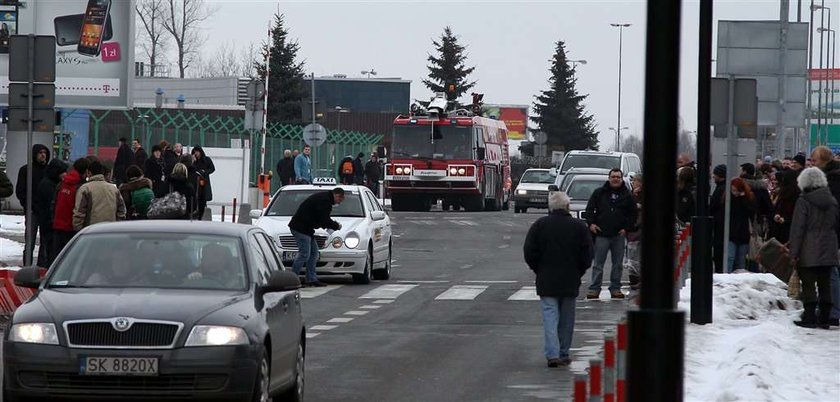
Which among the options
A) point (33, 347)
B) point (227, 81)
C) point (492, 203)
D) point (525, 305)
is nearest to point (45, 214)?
point (525, 305)

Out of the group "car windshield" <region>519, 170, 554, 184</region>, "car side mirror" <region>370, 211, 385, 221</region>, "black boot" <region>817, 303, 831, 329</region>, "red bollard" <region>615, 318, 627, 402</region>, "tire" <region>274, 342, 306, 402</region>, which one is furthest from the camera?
"car windshield" <region>519, 170, 554, 184</region>

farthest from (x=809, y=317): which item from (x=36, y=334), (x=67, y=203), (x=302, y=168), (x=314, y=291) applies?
(x=302, y=168)

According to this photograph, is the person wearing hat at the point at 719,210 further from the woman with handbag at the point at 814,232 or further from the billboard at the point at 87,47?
the billboard at the point at 87,47

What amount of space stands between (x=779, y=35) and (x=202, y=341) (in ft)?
56.2

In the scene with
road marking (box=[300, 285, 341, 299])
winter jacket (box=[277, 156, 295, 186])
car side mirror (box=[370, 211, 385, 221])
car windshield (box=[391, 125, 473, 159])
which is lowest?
road marking (box=[300, 285, 341, 299])

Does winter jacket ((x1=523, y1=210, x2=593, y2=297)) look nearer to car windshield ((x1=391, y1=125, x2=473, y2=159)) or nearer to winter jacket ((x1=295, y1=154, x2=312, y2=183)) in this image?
winter jacket ((x1=295, y1=154, x2=312, y2=183))

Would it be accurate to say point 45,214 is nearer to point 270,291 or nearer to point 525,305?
point 525,305

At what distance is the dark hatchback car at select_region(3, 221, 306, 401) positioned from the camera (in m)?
10.3

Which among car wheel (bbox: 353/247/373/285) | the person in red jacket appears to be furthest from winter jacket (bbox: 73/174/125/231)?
car wheel (bbox: 353/247/373/285)

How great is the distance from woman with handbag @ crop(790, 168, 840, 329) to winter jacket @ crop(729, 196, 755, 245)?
18.1 ft

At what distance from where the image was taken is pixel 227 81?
117m

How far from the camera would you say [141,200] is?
2341cm

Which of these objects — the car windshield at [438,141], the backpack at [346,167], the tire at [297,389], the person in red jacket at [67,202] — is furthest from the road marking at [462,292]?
the car windshield at [438,141]

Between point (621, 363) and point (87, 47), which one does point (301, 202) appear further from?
point (87, 47)
